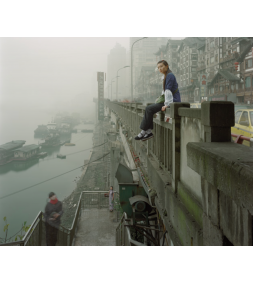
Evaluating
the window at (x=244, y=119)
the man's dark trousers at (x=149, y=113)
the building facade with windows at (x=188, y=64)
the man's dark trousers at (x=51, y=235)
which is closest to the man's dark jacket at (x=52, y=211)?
the man's dark trousers at (x=51, y=235)

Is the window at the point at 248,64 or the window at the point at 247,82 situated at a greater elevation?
the window at the point at 248,64

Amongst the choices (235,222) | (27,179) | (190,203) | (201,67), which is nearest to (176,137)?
(190,203)

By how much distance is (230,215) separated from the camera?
1969 mm

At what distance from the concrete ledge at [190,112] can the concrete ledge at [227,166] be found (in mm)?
501

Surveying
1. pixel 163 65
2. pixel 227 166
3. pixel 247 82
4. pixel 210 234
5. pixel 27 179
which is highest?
pixel 247 82

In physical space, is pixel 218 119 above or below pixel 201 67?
below

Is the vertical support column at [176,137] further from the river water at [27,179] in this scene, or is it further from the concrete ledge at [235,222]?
the river water at [27,179]

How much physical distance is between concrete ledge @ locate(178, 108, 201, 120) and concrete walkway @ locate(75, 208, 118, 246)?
27.3ft

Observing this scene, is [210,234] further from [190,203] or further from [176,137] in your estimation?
[176,137]

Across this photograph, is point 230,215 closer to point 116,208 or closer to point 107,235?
point 107,235

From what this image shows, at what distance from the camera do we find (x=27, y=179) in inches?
1420

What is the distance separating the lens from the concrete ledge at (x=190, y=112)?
264 centimetres

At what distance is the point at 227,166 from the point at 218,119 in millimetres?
755

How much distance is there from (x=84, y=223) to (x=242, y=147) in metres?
11.3
